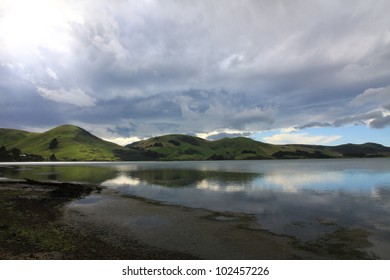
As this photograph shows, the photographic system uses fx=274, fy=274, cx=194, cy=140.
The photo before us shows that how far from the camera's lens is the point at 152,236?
30.2 m

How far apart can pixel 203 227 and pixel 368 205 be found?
109 ft

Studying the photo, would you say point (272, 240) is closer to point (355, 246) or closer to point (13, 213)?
point (355, 246)

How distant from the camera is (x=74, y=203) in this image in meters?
51.0

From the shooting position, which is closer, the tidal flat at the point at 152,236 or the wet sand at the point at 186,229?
the tidal flat at the point at 152,236

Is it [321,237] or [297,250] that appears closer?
[297,250]

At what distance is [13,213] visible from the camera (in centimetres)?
3812

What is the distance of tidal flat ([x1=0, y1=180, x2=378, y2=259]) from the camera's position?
24.1 meters

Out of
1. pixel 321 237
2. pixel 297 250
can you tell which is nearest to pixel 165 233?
pixel 297 250

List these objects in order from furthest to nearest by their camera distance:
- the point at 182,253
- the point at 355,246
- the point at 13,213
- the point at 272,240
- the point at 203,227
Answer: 1. the point at 13,213
2. the point at 203,227
3. the point at 272,240
4. the point at 355,246
5. the point at 182,253

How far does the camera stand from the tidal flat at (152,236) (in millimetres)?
24125

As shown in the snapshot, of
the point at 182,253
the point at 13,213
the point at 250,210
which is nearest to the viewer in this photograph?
the point at 182,253

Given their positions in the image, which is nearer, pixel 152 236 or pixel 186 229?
pixel 152 236

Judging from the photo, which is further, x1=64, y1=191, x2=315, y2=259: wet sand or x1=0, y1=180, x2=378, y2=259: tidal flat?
x1=64, y1=191, x2=315, y2=259: wet sand
